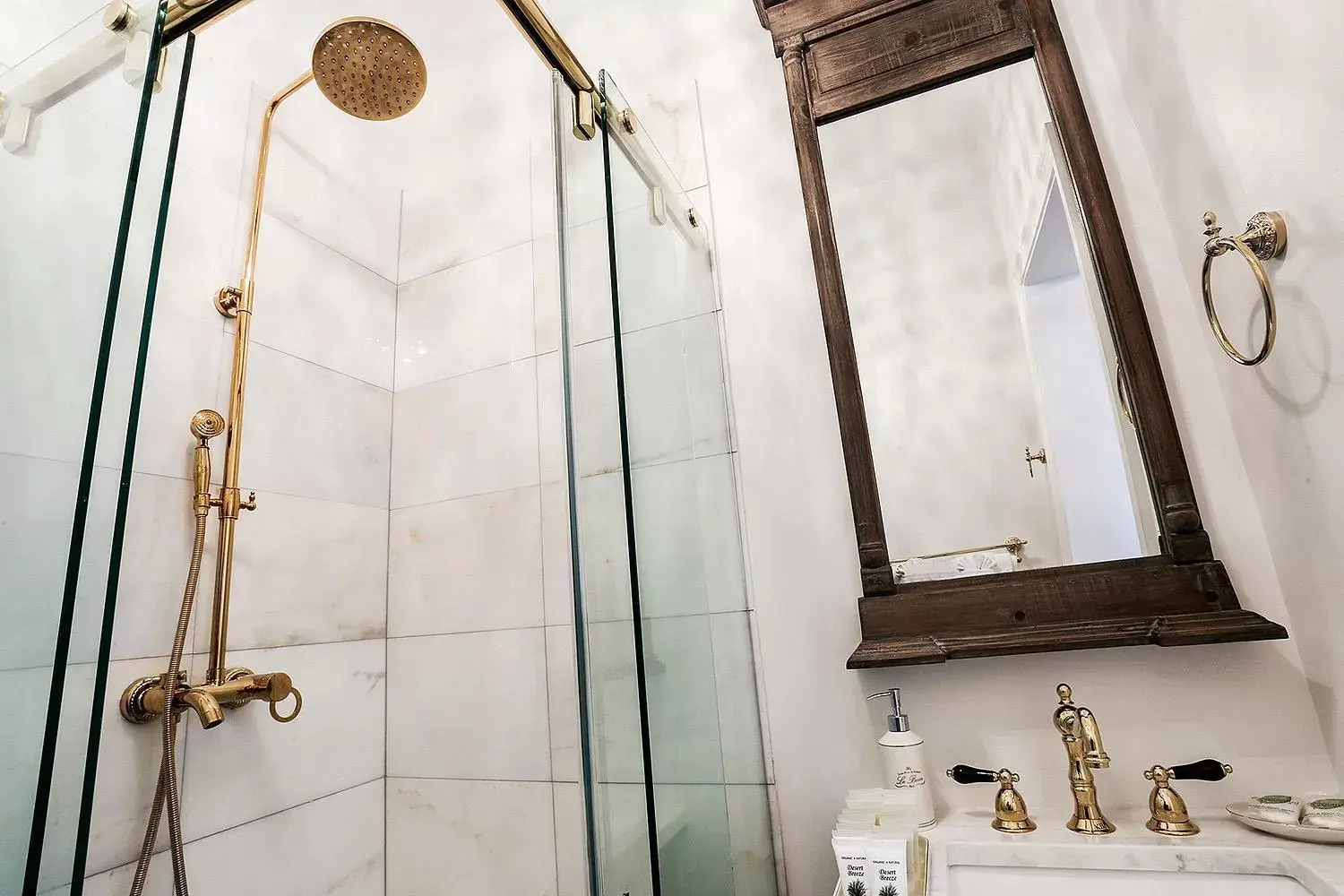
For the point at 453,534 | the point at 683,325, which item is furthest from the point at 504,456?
the point at 683,325

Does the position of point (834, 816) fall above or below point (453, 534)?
below

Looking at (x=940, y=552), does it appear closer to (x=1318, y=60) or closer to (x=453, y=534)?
(x=1318, y=60)

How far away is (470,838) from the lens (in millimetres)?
1301

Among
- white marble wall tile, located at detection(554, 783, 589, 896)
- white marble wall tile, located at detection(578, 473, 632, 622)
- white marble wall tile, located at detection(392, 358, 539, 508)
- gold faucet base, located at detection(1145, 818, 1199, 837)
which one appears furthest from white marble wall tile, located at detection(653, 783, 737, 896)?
white marble wall tile, located at detection(392, 358, 539, 508)

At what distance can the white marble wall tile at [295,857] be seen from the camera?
3.36 feet

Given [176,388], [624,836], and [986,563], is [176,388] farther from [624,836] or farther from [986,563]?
[986,563]

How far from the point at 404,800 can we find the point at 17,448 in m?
1.05

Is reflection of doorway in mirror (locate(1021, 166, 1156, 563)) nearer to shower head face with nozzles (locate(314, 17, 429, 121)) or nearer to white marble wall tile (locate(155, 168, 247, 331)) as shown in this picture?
shower head face with nozzles (locate(314, 17, 429, 121))


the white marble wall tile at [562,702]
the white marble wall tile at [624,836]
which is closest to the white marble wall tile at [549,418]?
the white marble wall tile at [562,702]

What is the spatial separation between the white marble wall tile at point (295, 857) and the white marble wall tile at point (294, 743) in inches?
0.9

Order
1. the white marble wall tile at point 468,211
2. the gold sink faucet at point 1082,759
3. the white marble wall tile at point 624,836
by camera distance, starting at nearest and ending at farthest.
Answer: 1. the white marble wall tile at point 624,836
2. the gold sink faucet at point 1082,759
3. the white marble wall tile at point 468,211

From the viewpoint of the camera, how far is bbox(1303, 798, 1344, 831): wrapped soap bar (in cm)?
75

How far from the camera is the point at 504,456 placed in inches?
56.7

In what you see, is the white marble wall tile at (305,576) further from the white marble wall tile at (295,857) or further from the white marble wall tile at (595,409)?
the white marble wall tile at (595,409)
